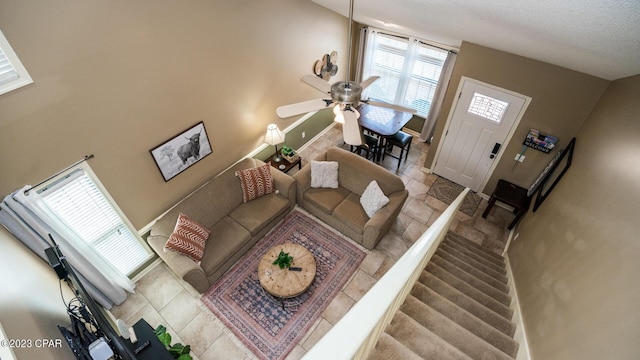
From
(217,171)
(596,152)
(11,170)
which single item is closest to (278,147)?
(217,171)

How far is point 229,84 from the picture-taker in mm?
4391

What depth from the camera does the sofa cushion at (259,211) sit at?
4.55 metres

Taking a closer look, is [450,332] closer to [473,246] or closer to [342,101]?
[342,101]

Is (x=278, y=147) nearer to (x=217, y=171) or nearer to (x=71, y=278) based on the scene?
(x=217, y=171)

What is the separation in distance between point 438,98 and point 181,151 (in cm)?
483

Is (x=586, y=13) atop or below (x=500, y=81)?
atop

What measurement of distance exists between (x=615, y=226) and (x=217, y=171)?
469cm

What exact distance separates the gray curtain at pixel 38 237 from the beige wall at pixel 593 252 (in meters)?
4.55

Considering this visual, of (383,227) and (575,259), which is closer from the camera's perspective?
(575,259)

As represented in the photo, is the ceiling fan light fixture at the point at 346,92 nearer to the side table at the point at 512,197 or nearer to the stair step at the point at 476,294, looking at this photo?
the stair step at the point at 476,294

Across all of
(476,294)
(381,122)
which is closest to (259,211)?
(381,122)

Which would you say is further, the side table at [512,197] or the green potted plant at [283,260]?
the side table at [512,197]

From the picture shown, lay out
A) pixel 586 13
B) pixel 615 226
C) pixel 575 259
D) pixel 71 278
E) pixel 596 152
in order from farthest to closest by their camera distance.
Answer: pixel 596 152
pixel 575 259
pixel 615 226
pixel 71 278
pixel 586 13

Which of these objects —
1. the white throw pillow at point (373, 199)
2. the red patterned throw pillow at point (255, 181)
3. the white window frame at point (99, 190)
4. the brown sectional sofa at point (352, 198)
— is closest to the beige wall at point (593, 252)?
the brown sectional sofa at point (352, 198)
